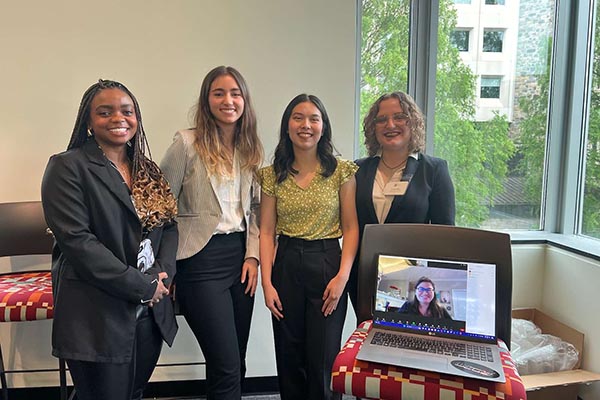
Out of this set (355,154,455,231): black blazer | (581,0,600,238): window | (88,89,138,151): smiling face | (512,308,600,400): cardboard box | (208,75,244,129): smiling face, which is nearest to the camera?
(88,89,138,151): smiling face

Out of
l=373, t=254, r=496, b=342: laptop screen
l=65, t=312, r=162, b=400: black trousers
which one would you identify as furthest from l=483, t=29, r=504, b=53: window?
l=65, t=312, r=162, b=400: black trousers

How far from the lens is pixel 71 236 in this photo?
1157 mm

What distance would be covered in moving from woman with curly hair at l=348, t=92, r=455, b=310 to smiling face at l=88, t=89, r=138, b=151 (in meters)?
0.88

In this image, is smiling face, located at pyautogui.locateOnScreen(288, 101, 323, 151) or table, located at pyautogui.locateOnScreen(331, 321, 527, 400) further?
smiling face, located at pyautogui.locateOnScreen(288, 101, 323, 151)

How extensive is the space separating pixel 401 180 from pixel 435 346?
616 mm

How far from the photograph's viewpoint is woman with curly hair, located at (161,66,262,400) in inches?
58.4

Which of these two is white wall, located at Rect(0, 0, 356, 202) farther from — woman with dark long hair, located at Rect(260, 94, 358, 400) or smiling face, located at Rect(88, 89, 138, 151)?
smiling face, located at Rect(88, 89, 138, 151)

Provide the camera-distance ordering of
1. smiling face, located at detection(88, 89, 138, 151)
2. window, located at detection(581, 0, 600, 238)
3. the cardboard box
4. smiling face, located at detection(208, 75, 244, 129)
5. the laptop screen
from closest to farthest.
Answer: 1. smiling face, located at detection(88, 89, 138, 151)
2. the laptop screen
3. smiling face, located at detection(208, 75, 244, 129)
4. the cardboard box
5. window, located at detection(581, 0, 600, 238)

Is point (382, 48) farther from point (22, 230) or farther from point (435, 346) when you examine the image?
point (22, 230)

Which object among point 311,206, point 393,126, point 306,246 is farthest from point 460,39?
point 306,246

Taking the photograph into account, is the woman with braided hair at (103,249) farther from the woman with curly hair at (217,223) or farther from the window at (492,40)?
the window at (492,40)

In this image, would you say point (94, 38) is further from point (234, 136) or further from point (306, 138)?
point (306, 138)

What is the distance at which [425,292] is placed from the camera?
57.2 inches

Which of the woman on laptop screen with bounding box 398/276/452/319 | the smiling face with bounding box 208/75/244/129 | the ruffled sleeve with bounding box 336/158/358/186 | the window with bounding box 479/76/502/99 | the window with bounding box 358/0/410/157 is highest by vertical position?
the window with bounding box 358/0/410/157
